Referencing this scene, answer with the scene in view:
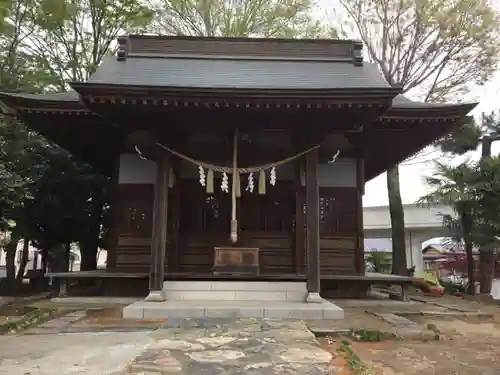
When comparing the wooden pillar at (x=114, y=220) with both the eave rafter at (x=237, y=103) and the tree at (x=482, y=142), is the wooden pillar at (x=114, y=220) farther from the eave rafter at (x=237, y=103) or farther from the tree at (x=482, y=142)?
the tree at (x=482, y=142)

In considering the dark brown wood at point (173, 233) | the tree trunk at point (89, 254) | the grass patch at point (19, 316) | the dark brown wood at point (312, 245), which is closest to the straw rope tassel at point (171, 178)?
the dark brown wood at point (173, 233)

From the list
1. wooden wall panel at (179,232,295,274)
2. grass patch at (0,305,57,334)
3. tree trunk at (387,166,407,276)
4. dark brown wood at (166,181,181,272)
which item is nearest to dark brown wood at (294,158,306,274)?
wooden wall panel at (179,232,295,274)

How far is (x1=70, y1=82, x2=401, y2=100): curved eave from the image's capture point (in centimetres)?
728

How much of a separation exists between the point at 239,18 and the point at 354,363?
648 inches

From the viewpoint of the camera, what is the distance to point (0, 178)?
8.77 metres

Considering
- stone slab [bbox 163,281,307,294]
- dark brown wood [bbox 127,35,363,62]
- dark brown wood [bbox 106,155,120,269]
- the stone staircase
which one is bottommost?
the stone staircase

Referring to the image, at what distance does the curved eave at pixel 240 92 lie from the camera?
728 centimetres

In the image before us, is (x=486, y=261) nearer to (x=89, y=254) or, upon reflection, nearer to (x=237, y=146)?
(x=237, y=146)

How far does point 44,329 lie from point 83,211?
730 cm

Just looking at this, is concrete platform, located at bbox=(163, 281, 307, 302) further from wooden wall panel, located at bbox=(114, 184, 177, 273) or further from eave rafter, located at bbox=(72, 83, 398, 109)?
eave rafter, located at bbox=(72, 83, 398, 109)

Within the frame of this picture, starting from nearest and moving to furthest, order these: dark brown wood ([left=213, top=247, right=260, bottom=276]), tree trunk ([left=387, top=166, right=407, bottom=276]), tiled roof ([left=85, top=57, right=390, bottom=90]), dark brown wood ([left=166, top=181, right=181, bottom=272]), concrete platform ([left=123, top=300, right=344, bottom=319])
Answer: concrete platform ([left=123, top=300, right=344, bottom=319]), dark brown wood ([left=213, top=247, right=260, bottom=276]), tiled roof ([left=85, top=57, right=390, bottom=90]), dark brown wood ([left=166, top=181, right=181, bottom=272]), tree trunk ([left=387, top=166, right=407, bottom=276])

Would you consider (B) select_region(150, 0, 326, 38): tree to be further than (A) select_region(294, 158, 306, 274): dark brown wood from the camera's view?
Yes

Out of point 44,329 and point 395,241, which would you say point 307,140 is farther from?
point 395,241

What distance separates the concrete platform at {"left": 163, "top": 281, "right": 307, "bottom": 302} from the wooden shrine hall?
68 millimetres
